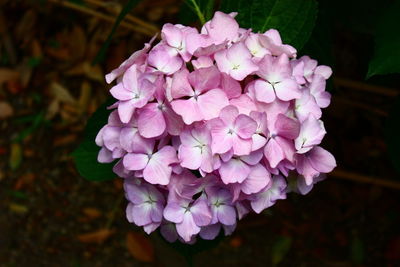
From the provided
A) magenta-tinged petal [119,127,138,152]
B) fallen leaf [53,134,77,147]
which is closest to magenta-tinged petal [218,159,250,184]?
magenta-tinged petal [119,127,138,152]

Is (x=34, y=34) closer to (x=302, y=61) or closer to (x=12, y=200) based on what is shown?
(x=12, y=200)

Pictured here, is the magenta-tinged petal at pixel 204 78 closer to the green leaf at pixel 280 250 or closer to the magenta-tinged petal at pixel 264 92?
the magenta-tinged petal at pixel 264 92

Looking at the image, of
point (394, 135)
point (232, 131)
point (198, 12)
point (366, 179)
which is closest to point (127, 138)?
point (232, 131)

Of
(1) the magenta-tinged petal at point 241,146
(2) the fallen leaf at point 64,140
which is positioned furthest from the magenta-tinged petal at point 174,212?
(2) the fallen leaf at point 64,140

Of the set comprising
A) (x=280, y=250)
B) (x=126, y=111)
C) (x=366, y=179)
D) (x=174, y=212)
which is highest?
(x=126, y=111)

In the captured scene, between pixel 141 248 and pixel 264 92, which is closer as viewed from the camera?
pixel 264 92

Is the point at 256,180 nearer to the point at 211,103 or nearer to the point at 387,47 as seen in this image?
the point at 211,103
